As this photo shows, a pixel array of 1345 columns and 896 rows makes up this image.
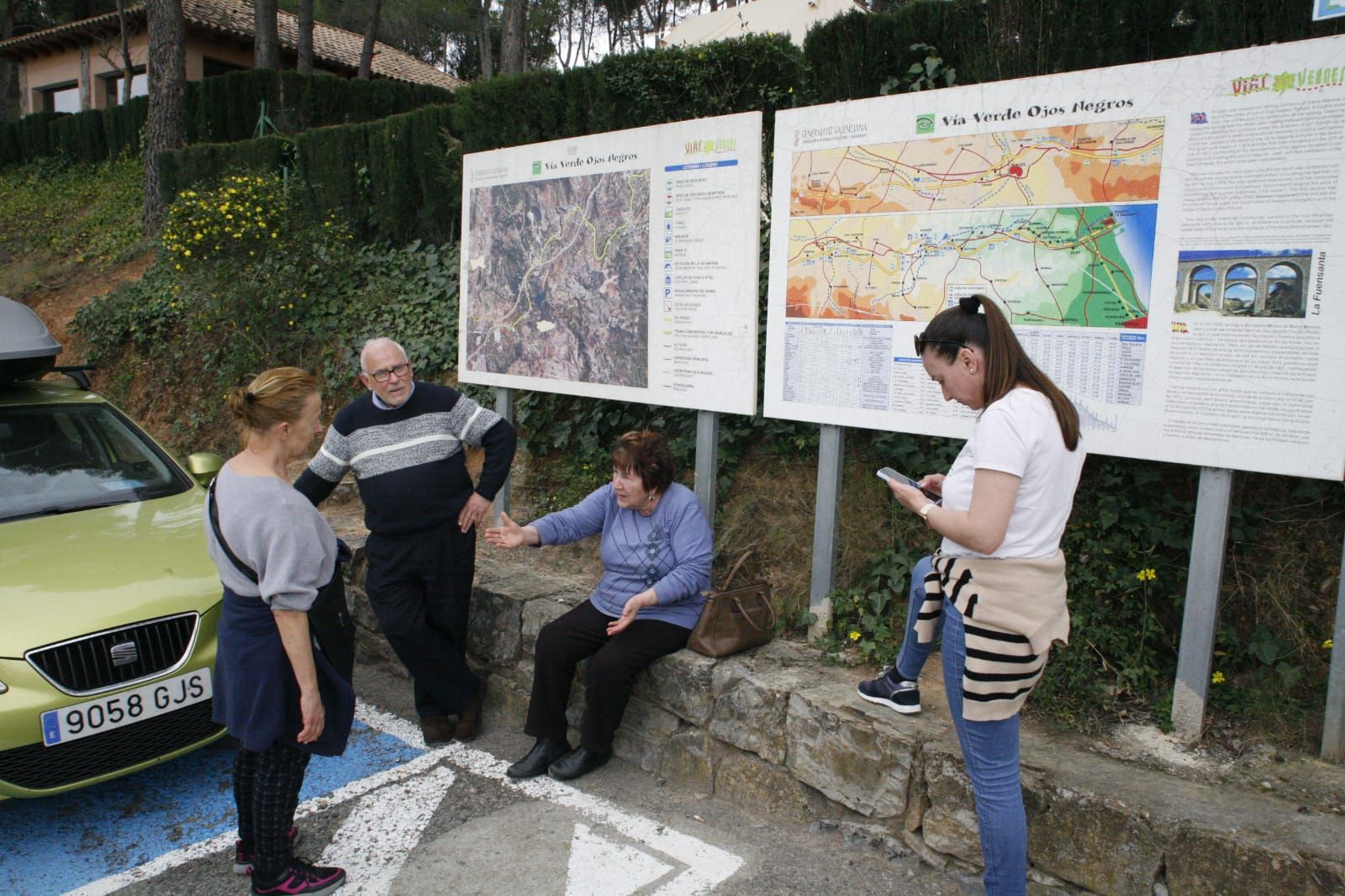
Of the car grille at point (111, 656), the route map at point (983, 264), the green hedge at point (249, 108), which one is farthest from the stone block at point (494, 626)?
the green hedge at point (249, 108)

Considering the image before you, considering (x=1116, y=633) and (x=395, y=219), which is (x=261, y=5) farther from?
(x=1116, y=633)

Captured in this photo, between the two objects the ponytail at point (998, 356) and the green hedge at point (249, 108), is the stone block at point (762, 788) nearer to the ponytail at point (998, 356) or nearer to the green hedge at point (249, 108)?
the ponytail at point (998, 356)

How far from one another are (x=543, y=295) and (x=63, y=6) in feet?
106

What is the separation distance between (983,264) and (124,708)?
11.5 ft

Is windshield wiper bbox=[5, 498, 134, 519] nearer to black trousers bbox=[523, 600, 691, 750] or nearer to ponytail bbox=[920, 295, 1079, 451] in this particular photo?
black trousers bbox=[523, 600, 691, 750]

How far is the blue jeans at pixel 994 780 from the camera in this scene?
2.55 metres

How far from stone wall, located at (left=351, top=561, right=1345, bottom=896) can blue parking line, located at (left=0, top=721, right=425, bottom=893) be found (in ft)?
2.74

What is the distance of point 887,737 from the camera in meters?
3.23

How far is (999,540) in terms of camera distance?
2354 millimetres

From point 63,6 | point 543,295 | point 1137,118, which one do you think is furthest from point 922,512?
point 63,6

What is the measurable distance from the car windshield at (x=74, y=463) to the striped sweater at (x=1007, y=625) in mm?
3905

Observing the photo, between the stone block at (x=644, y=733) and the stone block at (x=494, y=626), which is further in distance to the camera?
the stone block at (x=494, y=626)

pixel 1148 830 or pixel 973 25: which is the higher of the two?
pixel 973 25

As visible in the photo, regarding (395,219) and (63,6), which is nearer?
(395,219)
